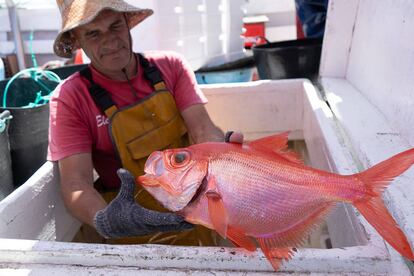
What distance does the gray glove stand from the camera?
4.19 ft

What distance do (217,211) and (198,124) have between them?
1318 millimetres

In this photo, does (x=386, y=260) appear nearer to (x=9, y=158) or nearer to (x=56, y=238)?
(x=56, y=238)

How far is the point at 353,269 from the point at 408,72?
996 mm

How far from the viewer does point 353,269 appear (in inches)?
39.4

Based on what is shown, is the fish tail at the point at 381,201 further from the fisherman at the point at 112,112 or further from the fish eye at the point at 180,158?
the fisherman at the point at 112,112

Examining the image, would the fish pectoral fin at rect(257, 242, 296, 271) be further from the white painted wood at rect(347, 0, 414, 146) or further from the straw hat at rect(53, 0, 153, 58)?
the straw hat at rect(53, 0, 153, 58)

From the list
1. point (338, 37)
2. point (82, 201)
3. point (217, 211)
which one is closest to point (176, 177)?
point (217, 211)

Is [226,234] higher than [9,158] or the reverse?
higher

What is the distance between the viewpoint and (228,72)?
149 inches

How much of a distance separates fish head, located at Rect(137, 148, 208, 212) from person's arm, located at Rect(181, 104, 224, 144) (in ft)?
3.83

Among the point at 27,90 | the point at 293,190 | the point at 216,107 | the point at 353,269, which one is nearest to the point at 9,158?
the point at 27,90

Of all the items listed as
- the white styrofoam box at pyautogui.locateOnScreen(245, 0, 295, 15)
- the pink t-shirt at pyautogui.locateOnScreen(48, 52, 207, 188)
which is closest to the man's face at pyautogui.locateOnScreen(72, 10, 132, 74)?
the pink t-shirt at pyautogui.locateOnScreen(48, 52, 207, 188)

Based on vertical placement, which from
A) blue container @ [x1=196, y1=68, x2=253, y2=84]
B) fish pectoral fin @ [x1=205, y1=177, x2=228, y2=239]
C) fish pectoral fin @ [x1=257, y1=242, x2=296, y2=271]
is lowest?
blue container @ [x1=196, y1=68, x2=253, y2=84]

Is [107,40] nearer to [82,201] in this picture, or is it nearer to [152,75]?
[152,75]
